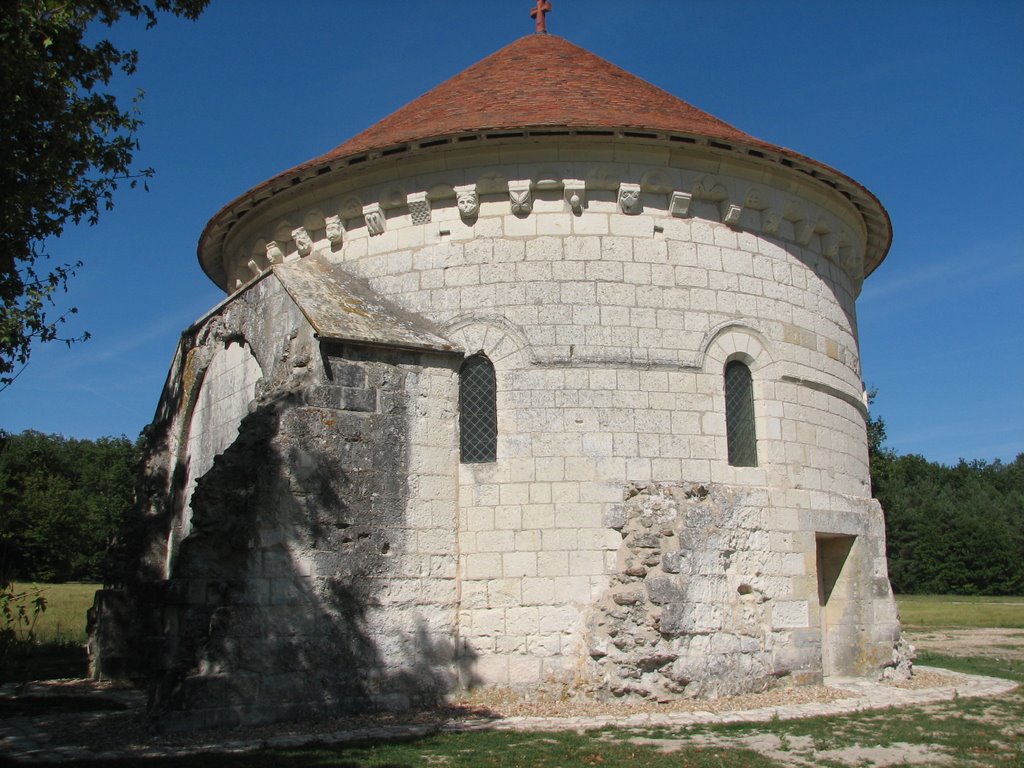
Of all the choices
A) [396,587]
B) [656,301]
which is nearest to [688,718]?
[396,587]

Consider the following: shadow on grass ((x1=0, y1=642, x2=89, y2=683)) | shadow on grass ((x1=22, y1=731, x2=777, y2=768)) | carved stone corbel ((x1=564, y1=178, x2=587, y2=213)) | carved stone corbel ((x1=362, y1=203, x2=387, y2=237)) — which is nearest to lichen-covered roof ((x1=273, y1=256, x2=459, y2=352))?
carved stone corbel ((x1=362, y1=203, x2=387, y2=237))

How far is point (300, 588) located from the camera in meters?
9.05

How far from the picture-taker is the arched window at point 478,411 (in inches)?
413

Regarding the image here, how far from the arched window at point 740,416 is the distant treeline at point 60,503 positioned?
277 inches

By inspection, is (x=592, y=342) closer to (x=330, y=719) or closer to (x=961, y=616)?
(x=330, y=719)

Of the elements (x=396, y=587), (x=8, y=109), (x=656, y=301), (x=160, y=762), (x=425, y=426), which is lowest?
(x=160, y=762)

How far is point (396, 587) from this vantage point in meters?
9.59

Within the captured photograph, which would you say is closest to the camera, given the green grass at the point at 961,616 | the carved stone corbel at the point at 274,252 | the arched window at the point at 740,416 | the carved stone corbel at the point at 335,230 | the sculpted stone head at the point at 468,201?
the sculpted stone head at the point at 468,201

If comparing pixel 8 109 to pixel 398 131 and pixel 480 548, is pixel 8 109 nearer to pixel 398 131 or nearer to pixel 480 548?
pixel 398 131

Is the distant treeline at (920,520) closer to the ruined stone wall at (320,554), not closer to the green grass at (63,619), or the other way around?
the green grass at (63,619)

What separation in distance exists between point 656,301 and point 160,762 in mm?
6851

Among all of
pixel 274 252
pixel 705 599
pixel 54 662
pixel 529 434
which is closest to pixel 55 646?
pixel 54 662

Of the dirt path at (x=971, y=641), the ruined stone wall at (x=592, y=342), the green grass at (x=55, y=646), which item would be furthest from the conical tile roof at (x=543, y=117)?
the dirt path at (x=971, y=641)

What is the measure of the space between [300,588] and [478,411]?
9.25 feet
